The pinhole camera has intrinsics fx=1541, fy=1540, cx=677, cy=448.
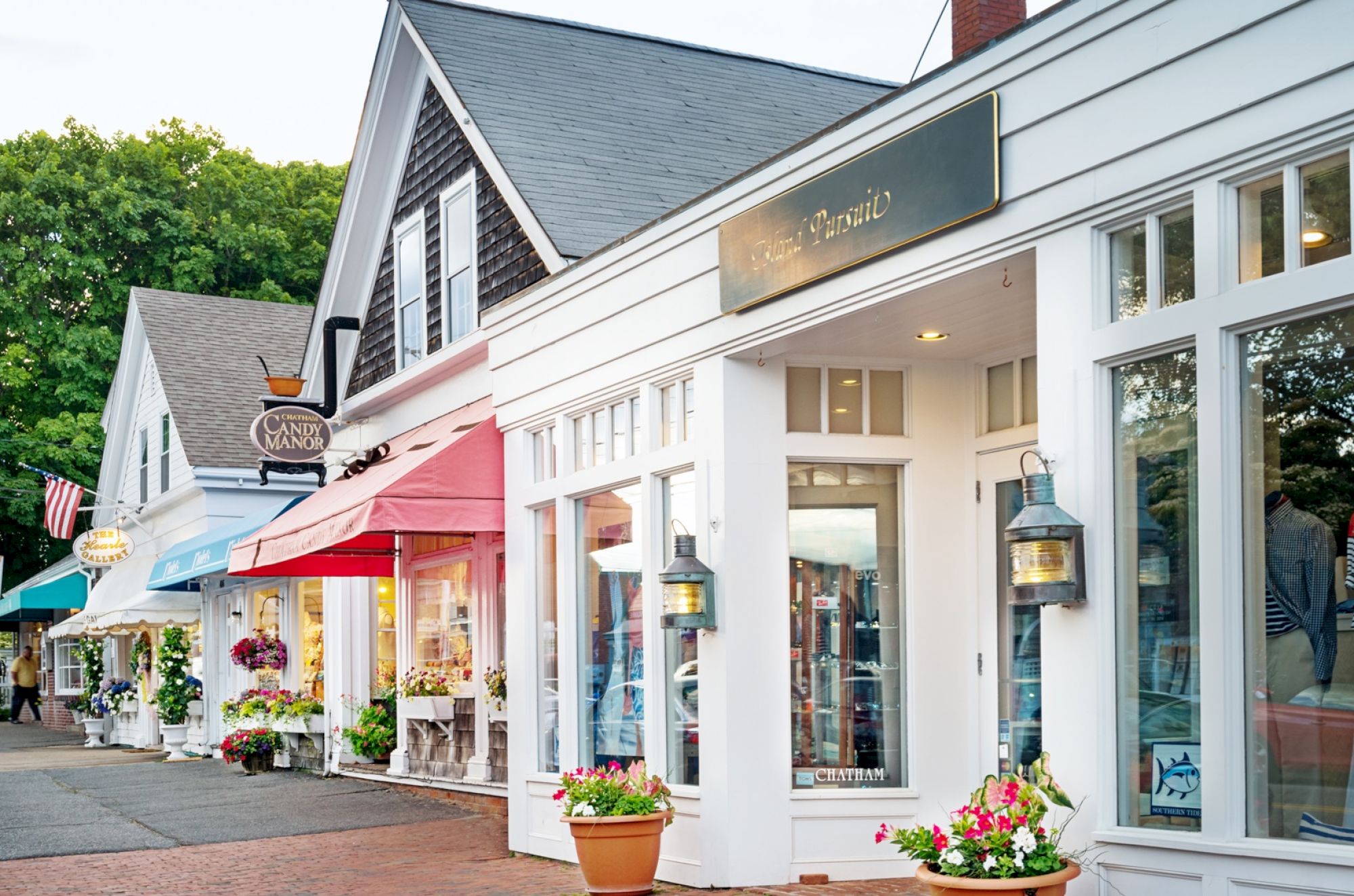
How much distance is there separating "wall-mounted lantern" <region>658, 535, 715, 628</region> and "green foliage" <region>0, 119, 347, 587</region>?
28547 millimetres

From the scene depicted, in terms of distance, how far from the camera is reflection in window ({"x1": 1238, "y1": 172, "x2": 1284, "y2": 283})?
5.45m

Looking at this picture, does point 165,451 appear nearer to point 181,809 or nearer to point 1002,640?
point 181,809

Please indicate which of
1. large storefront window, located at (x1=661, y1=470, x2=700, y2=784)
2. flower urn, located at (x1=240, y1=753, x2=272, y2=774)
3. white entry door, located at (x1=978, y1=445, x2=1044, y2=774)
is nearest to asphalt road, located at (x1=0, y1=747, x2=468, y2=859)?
flower urn, located at (x1=240, y1=753, x2=272, y2=774)

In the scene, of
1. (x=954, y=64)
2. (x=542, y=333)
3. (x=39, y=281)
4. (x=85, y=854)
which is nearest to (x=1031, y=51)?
(x=954, y=64)

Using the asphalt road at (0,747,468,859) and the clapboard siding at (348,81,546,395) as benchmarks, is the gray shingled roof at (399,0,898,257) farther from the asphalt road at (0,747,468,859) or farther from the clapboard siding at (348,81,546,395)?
the asphalt road at (0,747,468,859)

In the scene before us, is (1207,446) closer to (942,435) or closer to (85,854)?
(942,435)

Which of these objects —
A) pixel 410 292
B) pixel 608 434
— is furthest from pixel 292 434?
pixel 608 434

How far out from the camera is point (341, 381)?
1886 cm

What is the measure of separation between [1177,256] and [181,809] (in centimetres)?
1245

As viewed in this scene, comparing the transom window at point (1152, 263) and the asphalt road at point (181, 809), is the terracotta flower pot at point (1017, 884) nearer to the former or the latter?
the transom window at point (1152, 263)

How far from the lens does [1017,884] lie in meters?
5.68

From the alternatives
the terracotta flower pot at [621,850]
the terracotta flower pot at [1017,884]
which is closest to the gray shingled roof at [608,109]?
the terracotta flower pot at [621,850]

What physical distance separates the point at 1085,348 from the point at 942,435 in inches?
117

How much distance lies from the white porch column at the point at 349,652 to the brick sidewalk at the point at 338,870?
458cm
